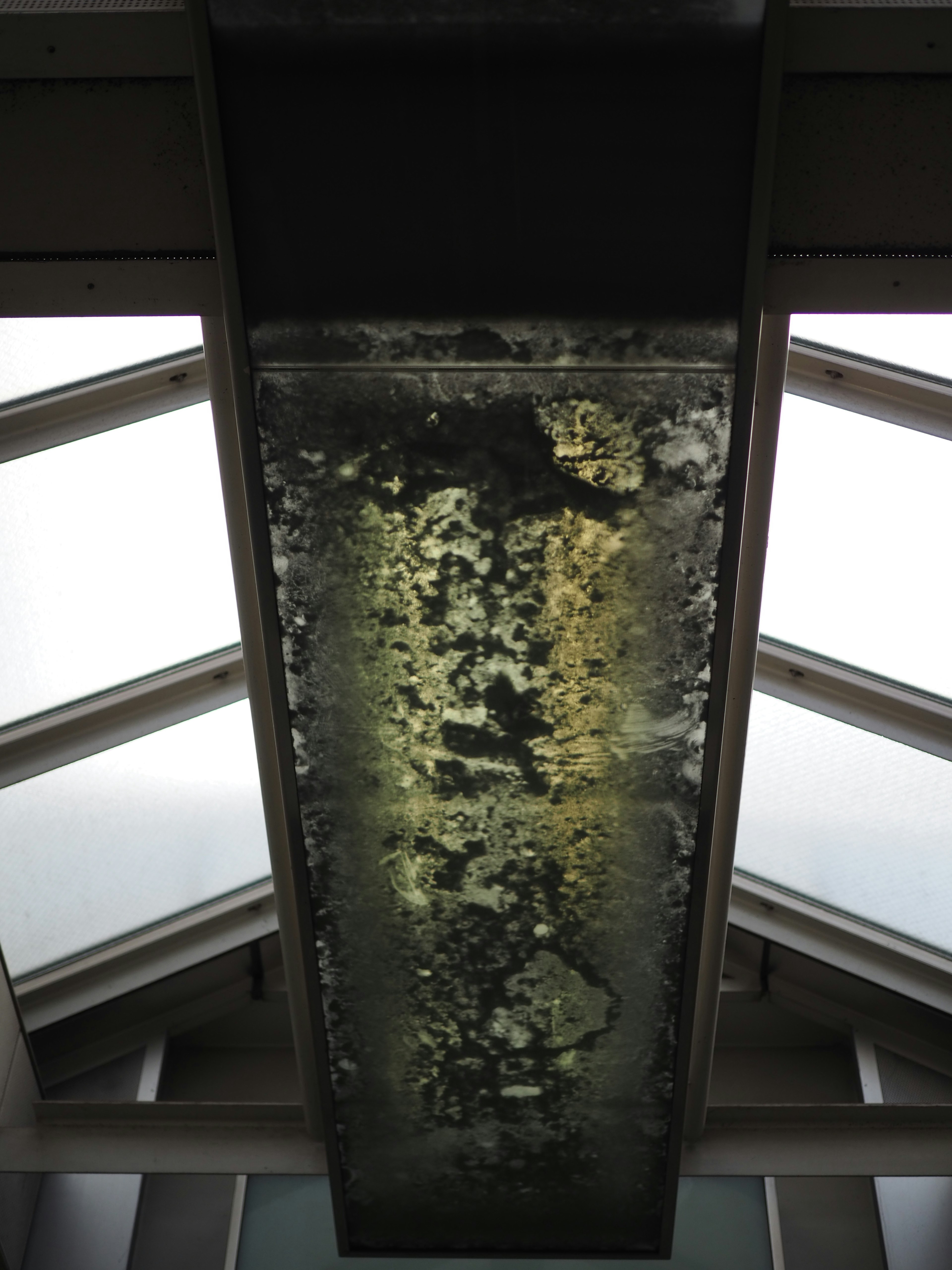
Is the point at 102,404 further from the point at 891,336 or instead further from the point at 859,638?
the point at 859,638

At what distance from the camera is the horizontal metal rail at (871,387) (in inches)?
232

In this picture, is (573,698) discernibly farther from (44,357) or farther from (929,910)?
(929,910)

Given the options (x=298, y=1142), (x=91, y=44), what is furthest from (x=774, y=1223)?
(x=91, y=44)

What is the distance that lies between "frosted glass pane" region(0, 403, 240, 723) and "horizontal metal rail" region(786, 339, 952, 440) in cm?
313

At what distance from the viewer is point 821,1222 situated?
8.30 meters

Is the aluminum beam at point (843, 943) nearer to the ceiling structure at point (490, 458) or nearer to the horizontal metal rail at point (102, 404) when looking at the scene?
the ceiling structure at point (490, 458)

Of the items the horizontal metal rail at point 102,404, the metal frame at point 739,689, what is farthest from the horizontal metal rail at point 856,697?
the horizontal metal rail at point 102,404

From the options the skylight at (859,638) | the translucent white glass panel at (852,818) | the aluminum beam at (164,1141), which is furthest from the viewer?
the translucent white glass panel at (852,818)

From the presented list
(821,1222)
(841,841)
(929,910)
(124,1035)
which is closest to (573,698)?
(841,841)

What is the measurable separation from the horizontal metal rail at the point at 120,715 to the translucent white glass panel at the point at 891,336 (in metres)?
3.79

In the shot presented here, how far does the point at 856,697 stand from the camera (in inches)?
285

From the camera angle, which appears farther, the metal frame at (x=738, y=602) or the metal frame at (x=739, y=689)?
the metal frame at (x=739, y=689)

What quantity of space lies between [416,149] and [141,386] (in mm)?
3508

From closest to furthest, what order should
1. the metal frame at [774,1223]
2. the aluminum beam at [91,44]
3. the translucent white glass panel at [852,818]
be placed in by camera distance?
the aluminum beam at [91,44] < the translucent white glass panel at [852,818] < the metal frame at [774,1223]
